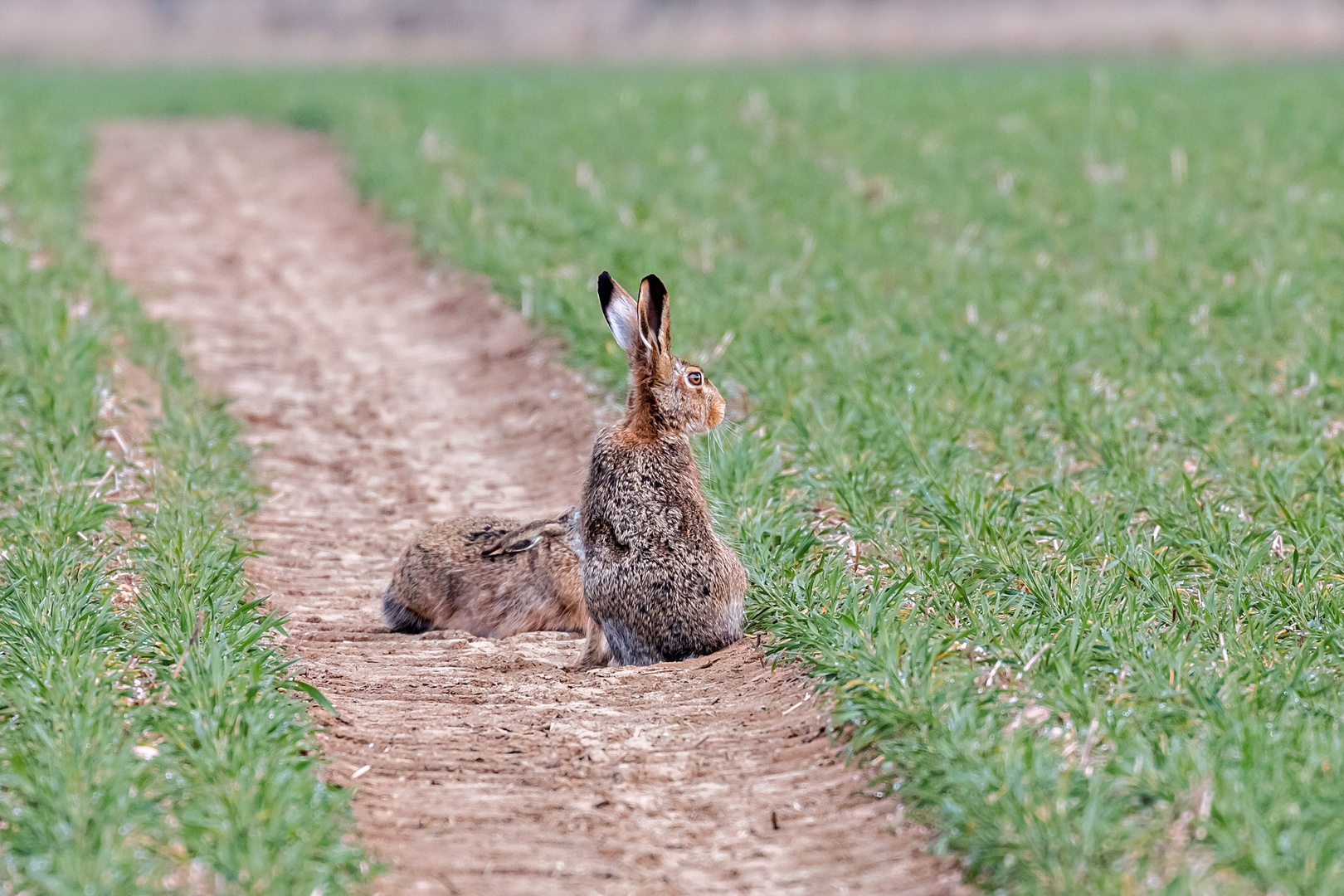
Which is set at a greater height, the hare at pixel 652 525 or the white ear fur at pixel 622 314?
the white ear fur at pixel 622 314

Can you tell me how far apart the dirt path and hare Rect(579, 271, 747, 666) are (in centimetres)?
16

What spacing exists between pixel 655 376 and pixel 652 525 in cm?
65

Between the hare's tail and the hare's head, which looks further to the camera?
the hare's tail

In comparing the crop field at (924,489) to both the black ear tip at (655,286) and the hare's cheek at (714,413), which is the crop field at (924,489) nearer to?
the hare's cheek at (714,413)

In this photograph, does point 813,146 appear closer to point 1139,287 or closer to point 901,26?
point 1139,287

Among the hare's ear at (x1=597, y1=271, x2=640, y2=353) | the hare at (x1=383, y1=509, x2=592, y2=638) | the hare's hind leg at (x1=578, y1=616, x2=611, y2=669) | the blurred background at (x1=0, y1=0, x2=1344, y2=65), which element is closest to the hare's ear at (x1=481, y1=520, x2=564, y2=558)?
the hare at (x1=383, y1=509, x2=592, y2=638)

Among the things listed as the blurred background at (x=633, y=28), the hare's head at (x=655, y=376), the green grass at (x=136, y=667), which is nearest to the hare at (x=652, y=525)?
the hare's head at (x=655, y=376)

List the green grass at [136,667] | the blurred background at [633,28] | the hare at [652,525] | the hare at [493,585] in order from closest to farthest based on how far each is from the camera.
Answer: the green grass at [136,667], the hare at [652,525], the hare at [493,585], the blurred background at [633,28]

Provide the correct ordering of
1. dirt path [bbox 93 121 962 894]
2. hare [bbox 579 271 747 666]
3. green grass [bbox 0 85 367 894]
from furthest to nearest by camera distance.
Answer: hare [bbox 579 271 747 666] → dirt path [bbox 93 121 962 894] → green grass [bbox 0 85 367 894]

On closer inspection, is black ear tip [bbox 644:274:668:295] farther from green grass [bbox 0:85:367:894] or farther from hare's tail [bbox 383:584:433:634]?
green grass [bbox 0:85:367:894]

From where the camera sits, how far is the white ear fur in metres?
5.93

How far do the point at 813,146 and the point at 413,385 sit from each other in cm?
905

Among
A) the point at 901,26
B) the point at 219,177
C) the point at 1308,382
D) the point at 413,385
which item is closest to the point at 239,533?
the point at 413,385

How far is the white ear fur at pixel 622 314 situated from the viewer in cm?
593
